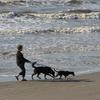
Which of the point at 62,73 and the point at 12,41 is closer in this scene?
the point at 62,73

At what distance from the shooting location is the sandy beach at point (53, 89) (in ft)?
38.5

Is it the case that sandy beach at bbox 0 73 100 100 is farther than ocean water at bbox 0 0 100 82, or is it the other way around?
ocean water at bbox 0 0 100 82

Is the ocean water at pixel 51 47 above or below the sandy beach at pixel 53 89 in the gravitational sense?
below

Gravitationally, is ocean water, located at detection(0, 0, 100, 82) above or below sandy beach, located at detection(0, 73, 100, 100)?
below

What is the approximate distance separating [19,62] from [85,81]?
2206 millimetres

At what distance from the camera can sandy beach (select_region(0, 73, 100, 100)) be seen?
1174 centimetres

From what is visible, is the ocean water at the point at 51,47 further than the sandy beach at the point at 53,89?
Yes

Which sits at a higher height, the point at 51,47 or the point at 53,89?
the point at 53,89

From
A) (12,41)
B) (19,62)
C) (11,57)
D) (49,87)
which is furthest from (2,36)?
(49,87)

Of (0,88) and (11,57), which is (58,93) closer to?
(0,88)

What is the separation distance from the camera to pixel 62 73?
14.9 metres

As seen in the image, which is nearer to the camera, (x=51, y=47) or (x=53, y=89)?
(x=53, y=89)

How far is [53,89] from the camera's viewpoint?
42.1ft

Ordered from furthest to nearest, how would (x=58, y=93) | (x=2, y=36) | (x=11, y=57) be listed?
(x=2, y=36)
(x=11, y=57)
(x=58, y=93)
